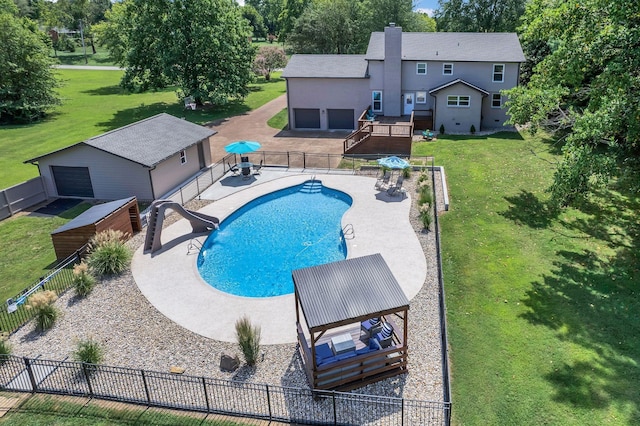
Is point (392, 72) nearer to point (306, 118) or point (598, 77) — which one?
point (306, 118)

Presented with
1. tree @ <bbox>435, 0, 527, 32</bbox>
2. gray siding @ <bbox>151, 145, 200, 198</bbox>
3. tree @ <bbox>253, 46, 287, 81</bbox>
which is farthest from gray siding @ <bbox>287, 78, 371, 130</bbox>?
tree @ <bbox>253, 46, 287, 81</bbox>

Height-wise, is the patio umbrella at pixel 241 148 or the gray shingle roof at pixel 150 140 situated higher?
the gray shingle roof at pixel 150 140

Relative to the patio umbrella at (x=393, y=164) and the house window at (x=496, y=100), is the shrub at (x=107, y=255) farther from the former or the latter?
the house window at (x=496, y=100)

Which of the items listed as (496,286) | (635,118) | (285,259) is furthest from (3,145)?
(635,118)

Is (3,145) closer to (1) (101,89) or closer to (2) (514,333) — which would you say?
(1) (101,89)

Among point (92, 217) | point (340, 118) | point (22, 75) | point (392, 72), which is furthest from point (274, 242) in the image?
point (22, 75)

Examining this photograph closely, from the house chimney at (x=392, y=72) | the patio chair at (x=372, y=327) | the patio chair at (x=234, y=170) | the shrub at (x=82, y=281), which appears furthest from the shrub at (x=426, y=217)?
the house chimney at (x=392, y=72)
